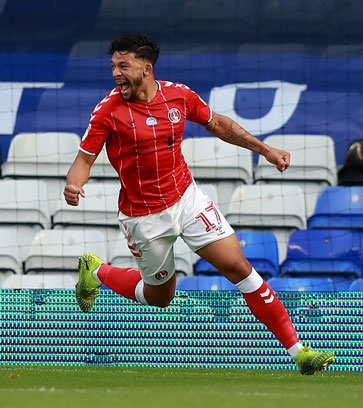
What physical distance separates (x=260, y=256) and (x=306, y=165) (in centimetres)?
162

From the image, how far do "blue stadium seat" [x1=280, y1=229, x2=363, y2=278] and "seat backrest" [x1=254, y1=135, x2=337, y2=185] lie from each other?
102cm

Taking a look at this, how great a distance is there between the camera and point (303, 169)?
11.0m

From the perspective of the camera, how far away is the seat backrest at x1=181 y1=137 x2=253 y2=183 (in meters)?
10.9

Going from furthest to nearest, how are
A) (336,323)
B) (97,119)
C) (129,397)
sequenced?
(336,323) < (97,119) < (129,397)

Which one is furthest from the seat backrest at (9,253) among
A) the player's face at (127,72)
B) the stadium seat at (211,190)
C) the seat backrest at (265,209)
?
the player's face at (127,72)

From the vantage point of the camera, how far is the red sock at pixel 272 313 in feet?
18.5

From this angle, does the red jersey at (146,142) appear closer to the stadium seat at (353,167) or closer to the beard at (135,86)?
the beard at (135,86)

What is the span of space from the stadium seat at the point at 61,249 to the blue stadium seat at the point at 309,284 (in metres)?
2.11

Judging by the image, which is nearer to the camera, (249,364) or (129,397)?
(129,397)

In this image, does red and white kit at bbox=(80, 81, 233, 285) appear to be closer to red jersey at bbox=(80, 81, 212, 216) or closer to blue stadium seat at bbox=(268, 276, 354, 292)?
red jersey at bbox=(80, 81, 212, 216)

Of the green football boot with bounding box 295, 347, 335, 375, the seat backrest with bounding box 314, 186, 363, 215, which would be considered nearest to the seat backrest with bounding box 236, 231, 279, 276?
the seat backrest with bounding box 314, 186, 363, 215

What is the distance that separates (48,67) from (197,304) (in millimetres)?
5661

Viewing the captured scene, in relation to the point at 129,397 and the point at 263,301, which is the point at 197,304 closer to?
the point at 263,301

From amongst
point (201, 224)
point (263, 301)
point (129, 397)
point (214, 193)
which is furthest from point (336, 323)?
point (214, 193)
